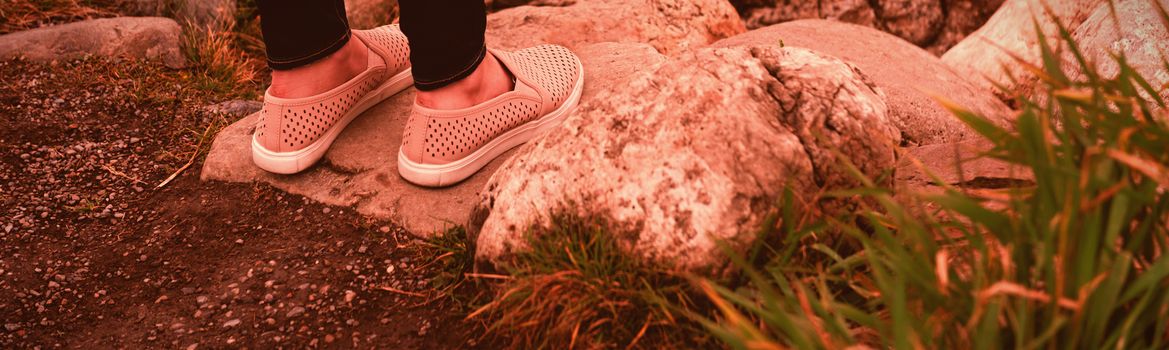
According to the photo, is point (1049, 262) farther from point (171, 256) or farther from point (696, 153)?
point (171, 256)

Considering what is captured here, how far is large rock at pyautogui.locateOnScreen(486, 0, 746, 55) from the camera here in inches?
153

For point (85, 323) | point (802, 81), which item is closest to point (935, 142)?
point (802, 81)

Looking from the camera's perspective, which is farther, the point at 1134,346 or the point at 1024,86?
the point at 1024,86

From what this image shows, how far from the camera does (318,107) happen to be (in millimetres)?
2773

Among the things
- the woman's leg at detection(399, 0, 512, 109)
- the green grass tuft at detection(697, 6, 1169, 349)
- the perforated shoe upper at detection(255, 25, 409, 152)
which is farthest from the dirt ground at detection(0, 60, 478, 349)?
the green grass tuft at detection(697, 6, 1169, 349)

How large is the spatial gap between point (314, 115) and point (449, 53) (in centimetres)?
60

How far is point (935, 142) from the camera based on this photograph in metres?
3.04

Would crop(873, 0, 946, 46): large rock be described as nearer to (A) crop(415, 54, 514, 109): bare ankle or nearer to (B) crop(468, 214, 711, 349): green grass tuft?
(A) crop(415, 54, 514, 109): bare ankle

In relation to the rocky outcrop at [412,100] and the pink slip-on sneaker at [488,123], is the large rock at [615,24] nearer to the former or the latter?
the rocky outcrop at [412,100]

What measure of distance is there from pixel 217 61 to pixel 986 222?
3503 millimetres

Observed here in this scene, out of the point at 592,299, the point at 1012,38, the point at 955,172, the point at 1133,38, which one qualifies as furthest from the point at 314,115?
the point at 1012,38

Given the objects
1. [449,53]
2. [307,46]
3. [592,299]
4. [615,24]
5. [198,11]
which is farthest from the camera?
[198,11]

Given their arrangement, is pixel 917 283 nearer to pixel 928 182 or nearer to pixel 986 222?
pixel 986 222

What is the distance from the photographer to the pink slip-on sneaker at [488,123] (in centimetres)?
263
